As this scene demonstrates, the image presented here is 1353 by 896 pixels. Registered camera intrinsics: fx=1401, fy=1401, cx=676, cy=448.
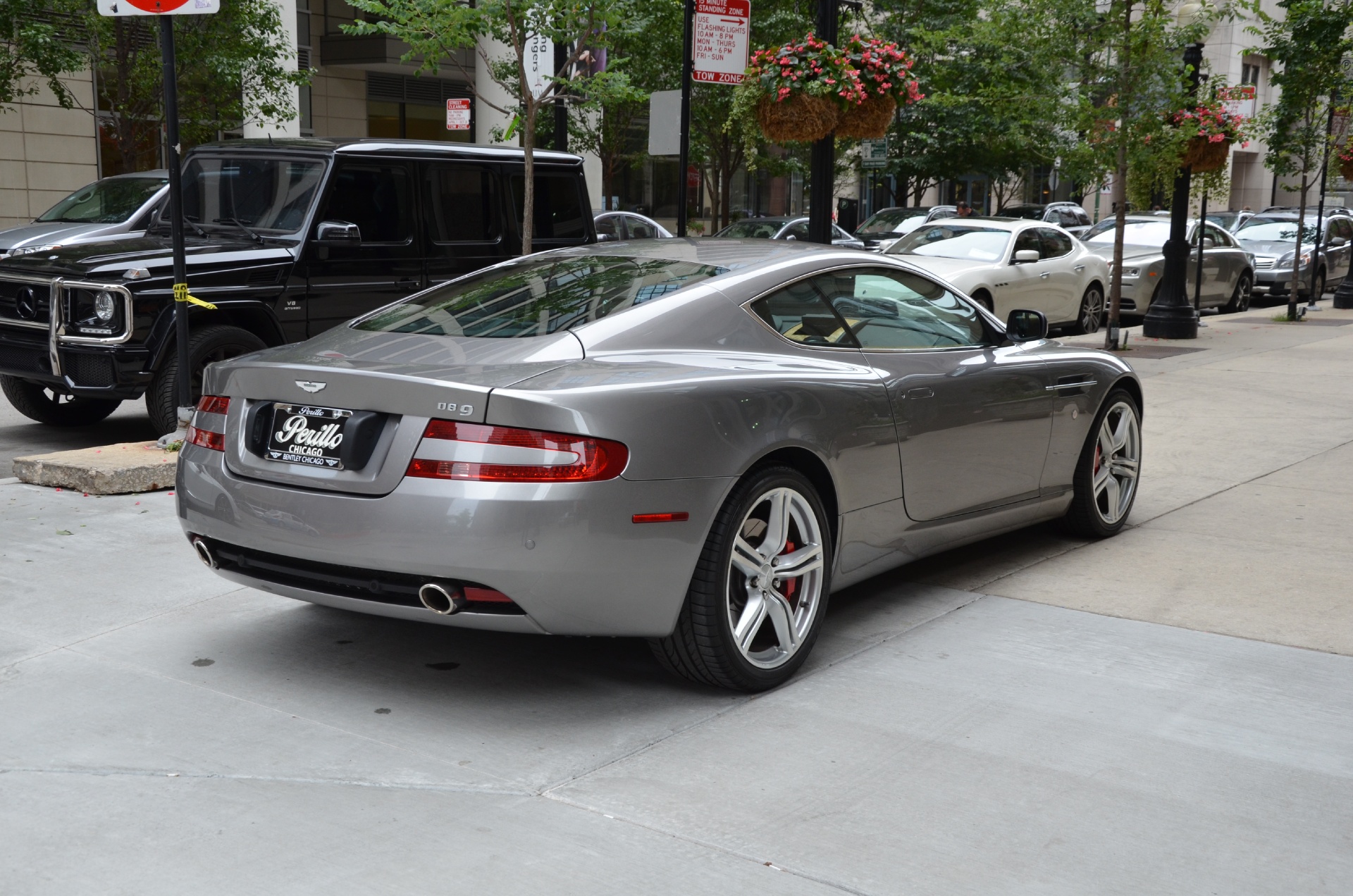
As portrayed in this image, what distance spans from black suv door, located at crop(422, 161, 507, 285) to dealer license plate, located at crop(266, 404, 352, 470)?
5.33 metres

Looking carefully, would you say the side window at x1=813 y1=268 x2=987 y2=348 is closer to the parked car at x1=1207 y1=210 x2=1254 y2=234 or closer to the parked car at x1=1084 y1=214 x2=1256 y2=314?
the parked car at x1=1084 y1=214 x2=1256 y2=314

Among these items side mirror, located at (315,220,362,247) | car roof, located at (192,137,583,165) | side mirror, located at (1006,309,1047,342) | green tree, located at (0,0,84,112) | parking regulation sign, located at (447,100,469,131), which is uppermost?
green tree, located at (0,0,84,112)

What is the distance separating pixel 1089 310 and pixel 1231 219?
13350 mm

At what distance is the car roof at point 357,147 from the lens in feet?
30.0

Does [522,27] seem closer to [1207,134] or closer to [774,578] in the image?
[774,578]

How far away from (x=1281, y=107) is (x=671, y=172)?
934 inches

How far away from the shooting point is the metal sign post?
733 cm

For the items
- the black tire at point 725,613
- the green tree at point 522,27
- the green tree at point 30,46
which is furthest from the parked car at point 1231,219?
the black tire at point 725,613

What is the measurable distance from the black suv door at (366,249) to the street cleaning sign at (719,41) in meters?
2.99

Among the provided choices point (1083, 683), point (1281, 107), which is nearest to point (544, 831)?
point (1083, 683)

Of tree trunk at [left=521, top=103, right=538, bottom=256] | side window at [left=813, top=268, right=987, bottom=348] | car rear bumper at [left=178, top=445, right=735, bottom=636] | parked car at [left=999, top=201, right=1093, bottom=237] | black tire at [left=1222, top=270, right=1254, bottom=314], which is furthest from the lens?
parked car at [left=999, top=201, right=1093, bottom=237]

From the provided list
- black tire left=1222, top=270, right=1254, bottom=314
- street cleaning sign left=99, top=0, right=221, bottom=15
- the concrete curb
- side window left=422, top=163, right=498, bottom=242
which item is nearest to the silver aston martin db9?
the concrete curb

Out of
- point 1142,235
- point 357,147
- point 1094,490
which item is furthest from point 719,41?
point 1142,235

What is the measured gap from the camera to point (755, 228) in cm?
2406
